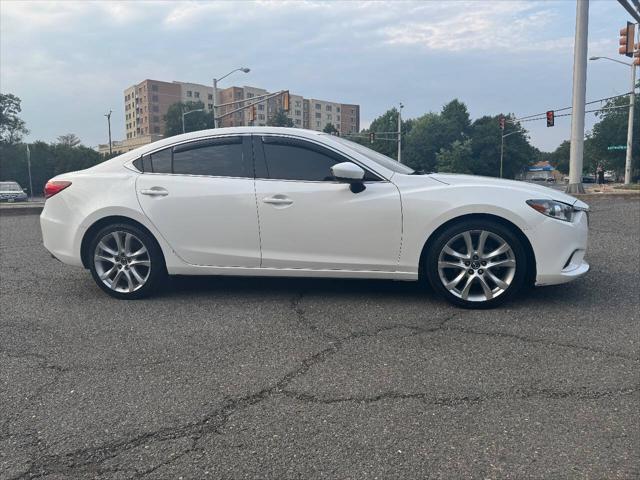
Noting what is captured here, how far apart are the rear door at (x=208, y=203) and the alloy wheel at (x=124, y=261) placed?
297 millimetres

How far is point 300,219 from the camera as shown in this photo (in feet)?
14.0

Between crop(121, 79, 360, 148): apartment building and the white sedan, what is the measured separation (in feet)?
296

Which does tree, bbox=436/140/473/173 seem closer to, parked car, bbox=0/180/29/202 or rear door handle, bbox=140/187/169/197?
parked car, bbox=0/180/29/202

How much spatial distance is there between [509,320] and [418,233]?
37.6 inches

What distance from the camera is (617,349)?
3.22 meters

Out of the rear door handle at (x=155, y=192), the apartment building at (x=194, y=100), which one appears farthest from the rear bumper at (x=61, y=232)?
the apartment building at (x=194, y=100)

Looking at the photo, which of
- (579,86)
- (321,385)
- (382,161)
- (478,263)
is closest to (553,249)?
(478,263)

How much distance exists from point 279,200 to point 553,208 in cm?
221

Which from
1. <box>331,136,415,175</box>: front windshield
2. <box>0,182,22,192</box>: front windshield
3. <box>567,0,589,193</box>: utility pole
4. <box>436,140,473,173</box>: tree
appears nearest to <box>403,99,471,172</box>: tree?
<box>436,140,473,173</box>: tree

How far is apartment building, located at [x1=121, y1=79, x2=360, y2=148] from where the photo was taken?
10250 centimetres

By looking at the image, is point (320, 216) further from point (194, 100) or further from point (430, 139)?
point (194, 100)

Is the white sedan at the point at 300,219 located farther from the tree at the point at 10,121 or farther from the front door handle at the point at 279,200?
the tree at the point at 10,121

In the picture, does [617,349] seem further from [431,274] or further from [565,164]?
[565,164]

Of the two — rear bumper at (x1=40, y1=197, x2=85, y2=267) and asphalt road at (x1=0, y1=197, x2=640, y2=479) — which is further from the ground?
rear bumper at (x1=40, y1=197, x2=85, y2=267)
